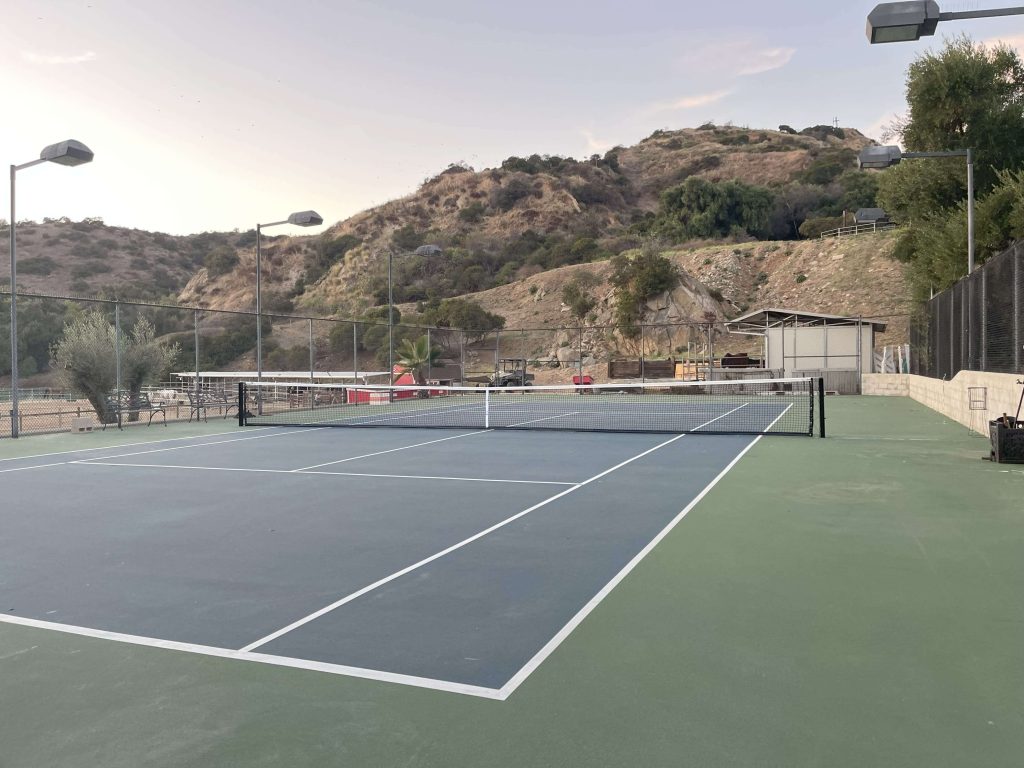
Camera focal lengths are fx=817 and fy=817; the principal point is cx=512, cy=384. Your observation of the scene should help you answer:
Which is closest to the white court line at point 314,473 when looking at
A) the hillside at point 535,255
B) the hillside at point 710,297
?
the hillside at point 710,297

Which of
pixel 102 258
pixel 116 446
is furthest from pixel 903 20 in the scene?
pixel 102 258

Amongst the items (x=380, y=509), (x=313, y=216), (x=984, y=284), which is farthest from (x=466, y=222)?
(x=380, y=509)

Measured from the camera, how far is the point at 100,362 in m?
20.0

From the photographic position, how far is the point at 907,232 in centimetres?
3167

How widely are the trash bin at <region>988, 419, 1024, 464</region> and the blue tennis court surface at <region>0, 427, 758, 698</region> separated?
3.52m

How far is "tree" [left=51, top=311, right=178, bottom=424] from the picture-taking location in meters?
19.9

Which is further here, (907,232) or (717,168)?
(717,168)

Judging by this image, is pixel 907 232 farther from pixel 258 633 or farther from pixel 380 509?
pixel 258 633

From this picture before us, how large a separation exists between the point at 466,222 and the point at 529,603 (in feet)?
307

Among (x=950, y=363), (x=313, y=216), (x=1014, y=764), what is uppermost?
(x=313, y=216)

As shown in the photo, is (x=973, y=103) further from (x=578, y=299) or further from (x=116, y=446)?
(x=578, y=299)

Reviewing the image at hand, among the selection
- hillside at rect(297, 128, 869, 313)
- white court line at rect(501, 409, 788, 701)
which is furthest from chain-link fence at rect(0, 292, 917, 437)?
hillside at rect(297, 128, 869, 313)

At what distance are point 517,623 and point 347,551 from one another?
7.31ft

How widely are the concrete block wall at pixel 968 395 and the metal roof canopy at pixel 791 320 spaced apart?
594 centimetres
